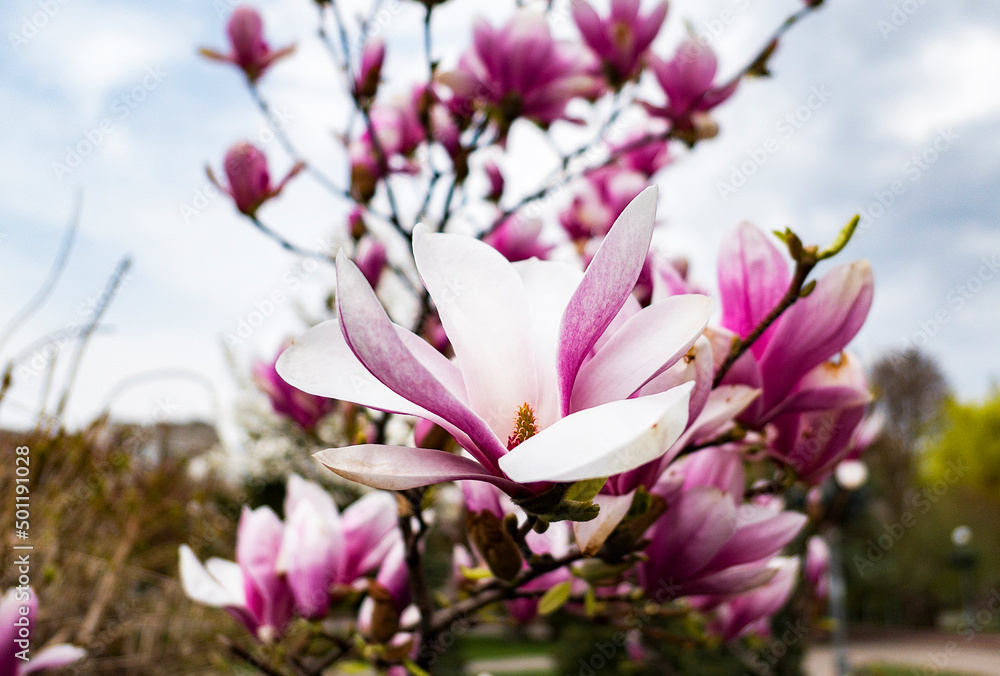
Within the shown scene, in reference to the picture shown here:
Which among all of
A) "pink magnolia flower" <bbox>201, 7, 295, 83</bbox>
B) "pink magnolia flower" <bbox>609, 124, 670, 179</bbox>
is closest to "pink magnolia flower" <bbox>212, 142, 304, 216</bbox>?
"pink magnolia flower" <bbox>201, 7, 295, 83</bbox>

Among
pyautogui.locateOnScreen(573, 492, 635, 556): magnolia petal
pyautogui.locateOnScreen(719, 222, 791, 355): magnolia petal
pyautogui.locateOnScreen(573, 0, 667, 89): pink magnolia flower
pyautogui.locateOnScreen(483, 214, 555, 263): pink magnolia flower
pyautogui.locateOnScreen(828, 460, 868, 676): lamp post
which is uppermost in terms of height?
pyautogui.locateOnScreen(573, 0, 667, 89): pink magnolia flower

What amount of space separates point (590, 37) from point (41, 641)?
1.57 metres

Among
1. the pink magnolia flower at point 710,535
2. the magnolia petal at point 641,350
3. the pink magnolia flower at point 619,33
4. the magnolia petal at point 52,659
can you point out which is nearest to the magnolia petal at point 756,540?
the pink magnolia flower at point 710,535

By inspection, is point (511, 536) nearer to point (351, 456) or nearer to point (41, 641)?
point (351, 456)

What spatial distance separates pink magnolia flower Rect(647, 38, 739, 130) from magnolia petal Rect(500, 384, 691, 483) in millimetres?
1065

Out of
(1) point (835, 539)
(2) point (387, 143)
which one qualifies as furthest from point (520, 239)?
(1) point (835, 539)

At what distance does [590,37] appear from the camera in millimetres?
1264

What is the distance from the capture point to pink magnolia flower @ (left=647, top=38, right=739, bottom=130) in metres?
1.18

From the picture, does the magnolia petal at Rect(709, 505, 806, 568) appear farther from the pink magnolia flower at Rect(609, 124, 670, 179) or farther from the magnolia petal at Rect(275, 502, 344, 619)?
the pink magnolia flower at Rect(609, 124, 670, 179)

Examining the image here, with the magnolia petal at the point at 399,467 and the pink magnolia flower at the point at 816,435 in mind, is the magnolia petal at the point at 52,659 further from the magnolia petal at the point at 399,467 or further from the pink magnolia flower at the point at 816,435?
the pink magnolia flower at the point at 816,435

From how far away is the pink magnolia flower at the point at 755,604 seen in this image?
84cm

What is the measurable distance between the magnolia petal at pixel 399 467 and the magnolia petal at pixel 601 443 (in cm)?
7

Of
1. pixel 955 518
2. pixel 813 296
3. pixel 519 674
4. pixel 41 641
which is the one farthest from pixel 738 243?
pixel 955 518

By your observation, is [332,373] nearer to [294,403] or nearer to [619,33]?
[294,403]
